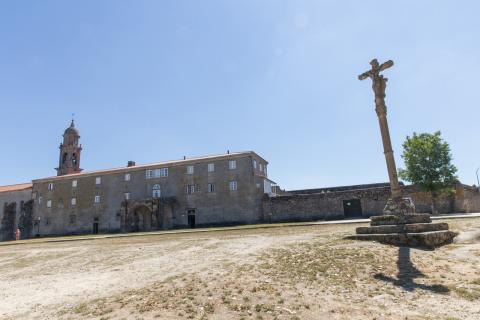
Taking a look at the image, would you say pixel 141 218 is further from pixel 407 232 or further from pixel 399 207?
pixel 407 232

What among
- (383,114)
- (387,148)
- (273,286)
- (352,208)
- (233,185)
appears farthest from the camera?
(233,185)

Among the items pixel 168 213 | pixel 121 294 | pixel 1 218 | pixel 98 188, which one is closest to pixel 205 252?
pixel 121 294

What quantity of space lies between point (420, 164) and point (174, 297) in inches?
1239

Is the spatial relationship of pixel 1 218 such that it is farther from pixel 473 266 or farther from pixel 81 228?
pixel 473 266

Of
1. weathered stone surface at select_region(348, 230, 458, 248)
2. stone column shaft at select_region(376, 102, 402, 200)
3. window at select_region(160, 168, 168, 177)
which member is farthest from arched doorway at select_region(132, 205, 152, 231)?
weathered stone surface at select_region(348, 230, 458, 248)

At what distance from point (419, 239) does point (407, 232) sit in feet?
1.82

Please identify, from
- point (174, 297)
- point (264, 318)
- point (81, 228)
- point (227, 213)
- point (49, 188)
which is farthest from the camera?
point (49, 188)

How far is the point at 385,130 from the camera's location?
12195 millimetres

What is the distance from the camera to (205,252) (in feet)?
38.5

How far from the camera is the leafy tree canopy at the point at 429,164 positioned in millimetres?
30141

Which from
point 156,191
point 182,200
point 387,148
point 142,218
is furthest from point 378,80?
point 142,218

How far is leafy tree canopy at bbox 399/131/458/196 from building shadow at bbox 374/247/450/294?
26.1 metres

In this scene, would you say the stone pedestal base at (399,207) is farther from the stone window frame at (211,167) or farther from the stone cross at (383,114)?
the stone window frame at (211,167)

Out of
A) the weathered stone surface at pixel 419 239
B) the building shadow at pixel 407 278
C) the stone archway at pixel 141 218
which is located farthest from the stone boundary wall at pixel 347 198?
the building shadow at pixel 407 278
